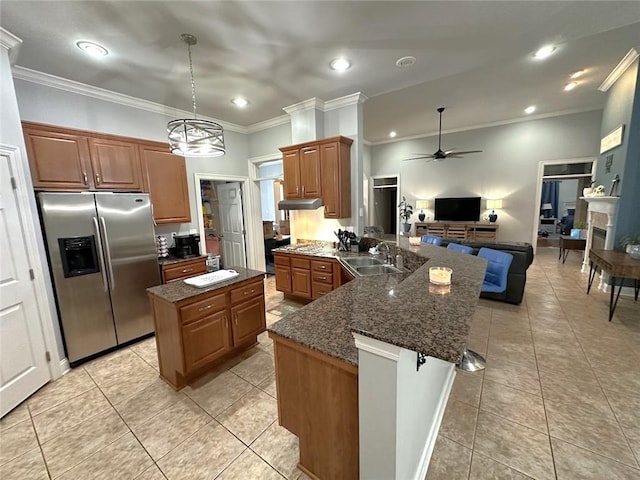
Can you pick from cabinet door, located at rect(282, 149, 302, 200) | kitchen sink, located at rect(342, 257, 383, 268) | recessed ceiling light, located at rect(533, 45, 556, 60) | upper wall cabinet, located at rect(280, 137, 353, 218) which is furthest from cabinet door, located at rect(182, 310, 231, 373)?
recessed ceiling light, located at rect(533, 45, 556, 60)

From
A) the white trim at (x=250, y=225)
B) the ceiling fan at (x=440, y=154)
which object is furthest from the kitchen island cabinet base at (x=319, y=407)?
the ceiling fan at (x=440, y=154)

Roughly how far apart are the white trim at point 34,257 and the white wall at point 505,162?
25.3 feet

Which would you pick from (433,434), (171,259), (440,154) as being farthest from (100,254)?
(440,154)

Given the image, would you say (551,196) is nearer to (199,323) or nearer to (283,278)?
(283,278)

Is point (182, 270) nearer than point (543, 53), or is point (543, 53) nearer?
point (543, 53)

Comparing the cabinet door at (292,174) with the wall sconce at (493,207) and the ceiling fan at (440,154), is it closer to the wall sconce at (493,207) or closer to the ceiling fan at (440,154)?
the ceiling fan at (440,154)

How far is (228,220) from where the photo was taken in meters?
5.27

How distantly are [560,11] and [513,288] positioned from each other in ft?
9.99

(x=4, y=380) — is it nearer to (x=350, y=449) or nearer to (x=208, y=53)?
(x=350, y=449)

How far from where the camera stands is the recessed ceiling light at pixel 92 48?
230 centimetres

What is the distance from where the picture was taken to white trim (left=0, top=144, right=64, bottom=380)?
215 cm

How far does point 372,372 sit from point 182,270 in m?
3.18

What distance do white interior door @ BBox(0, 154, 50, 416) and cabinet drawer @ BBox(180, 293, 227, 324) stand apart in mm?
1414

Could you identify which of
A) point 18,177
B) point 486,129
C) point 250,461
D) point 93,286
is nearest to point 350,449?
point 250,461
